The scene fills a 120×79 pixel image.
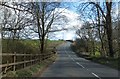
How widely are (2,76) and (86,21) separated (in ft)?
159

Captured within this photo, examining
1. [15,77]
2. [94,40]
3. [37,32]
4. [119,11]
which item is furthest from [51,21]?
[94,40]

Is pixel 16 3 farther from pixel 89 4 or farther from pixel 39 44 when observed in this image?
pixel 39 44

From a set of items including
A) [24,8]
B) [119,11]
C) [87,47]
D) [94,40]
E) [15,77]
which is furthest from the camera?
[87,47]

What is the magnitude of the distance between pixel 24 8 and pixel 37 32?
32.4 meters

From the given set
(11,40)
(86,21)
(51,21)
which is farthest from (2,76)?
(86,21)

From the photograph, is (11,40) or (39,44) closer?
(11,40)

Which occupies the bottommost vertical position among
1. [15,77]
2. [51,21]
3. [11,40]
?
[15,77]

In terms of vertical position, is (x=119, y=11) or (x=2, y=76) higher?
(x=119, y=11)

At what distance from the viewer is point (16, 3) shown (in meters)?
10.6

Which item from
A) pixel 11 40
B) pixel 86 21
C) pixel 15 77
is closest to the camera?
pixel 15 77

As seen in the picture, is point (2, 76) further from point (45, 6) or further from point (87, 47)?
point (87, 47)

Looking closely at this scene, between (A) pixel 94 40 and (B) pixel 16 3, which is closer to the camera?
(B) pixel 16 3

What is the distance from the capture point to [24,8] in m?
10.2

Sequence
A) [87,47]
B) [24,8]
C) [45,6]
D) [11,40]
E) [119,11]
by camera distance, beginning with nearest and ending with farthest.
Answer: [24,8], [11,40], [45,6], [119,11], [87,47]
